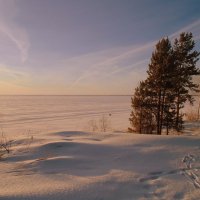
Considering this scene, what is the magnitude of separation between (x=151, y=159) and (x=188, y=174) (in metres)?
1.09

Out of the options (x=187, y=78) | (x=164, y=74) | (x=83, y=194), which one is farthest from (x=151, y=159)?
(x=187, y=78)

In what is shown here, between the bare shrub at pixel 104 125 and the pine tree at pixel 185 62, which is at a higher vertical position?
the pine tree at pixel 185 62

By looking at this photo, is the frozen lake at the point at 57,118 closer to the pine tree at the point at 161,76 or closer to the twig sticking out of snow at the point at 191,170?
the pine tree at the point at 161,76

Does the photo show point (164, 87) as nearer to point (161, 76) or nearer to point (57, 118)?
point (161, 76)

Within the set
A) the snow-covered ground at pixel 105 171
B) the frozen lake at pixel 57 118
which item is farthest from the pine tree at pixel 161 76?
the snow-covered ground at pixel 105 171

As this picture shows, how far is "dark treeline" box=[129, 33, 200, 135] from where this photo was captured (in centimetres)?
1850

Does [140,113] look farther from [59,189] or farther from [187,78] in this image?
[59,189]

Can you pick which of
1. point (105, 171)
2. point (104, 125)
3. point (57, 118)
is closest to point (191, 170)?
point (105, 171)

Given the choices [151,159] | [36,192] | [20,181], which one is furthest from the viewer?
[151,159]

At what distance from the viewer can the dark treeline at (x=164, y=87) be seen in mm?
18500

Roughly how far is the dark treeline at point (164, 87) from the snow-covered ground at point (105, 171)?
40.9 ft

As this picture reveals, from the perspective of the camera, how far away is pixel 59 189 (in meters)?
3.29

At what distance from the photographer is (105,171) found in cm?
431

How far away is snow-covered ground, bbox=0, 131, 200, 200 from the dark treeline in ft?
40.9
